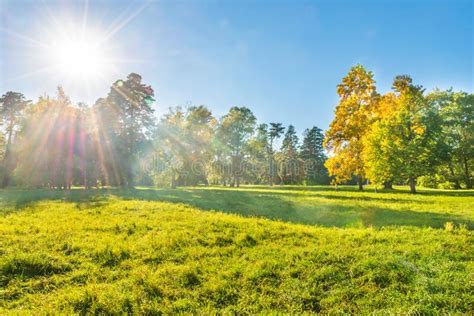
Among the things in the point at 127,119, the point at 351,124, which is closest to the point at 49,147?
the point at 127,119

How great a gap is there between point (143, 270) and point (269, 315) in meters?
3.62

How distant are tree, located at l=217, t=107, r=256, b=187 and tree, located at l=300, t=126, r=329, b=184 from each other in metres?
30.0

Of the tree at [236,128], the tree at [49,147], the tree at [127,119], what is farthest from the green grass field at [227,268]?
the tree at [236,128]

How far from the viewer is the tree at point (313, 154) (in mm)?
81794

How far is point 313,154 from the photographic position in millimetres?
87938

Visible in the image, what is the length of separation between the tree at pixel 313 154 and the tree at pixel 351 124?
148 feet

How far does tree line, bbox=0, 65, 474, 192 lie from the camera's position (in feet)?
97.3

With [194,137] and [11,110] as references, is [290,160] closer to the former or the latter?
[194,137]

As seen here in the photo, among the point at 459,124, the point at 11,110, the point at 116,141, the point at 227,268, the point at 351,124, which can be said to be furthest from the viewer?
the point at 11,110

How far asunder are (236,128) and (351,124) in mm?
26330

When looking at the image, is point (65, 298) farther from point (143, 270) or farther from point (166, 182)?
point (166, 182)

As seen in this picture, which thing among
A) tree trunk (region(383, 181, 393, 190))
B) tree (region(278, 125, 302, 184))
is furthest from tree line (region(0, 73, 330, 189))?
tree trunk (region(383, 181, 393, 190))

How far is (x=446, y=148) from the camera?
30.3 meters

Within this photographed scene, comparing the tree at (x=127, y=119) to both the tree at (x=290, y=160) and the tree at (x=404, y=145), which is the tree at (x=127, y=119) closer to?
the tree at (x=404, y=145)
